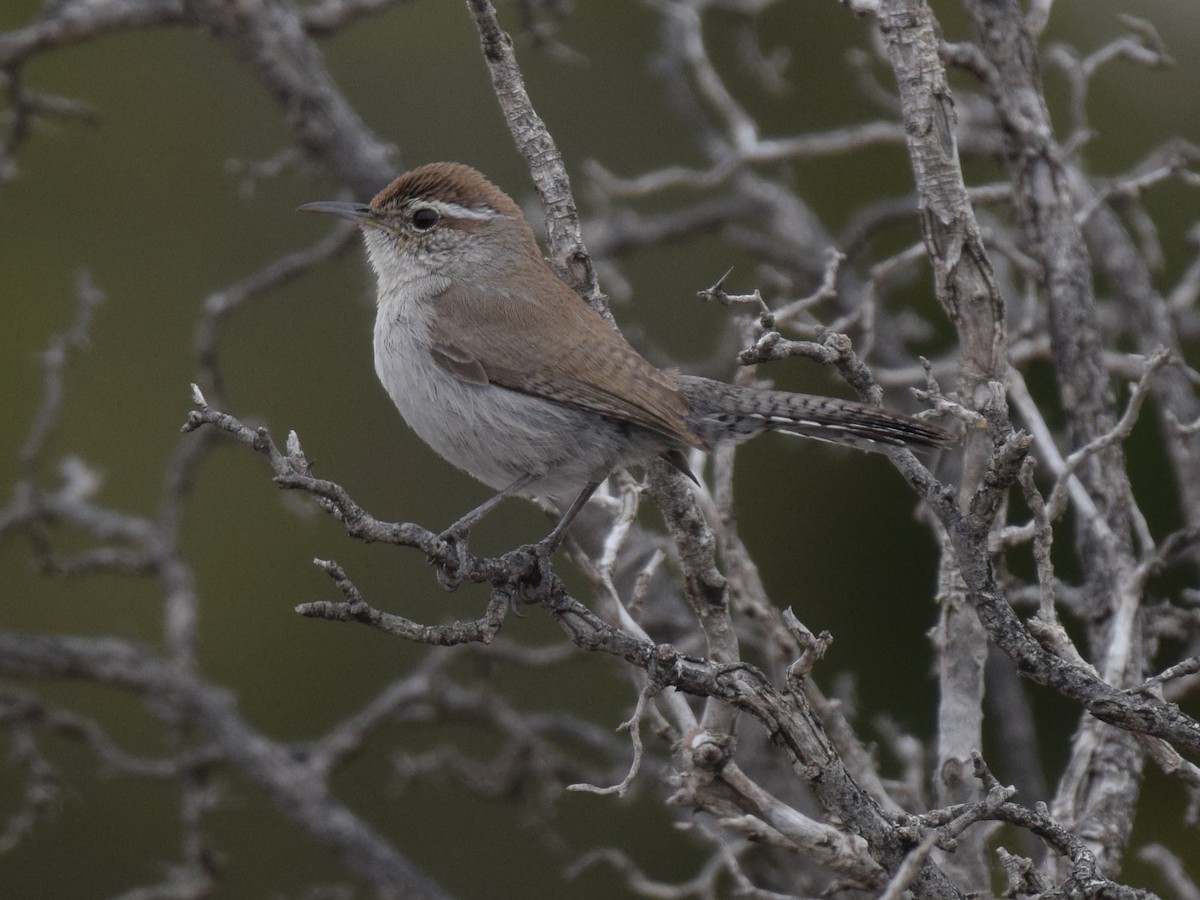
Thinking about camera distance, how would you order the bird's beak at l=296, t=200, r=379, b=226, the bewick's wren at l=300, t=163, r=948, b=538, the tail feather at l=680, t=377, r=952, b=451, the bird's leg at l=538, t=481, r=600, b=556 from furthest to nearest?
the bird's beak at l=296, t=200, r=379, b=226 < the bewick's wren at l=300, t=163, r=948, b=538 < the bird's leg at l=538, t=481, r=600, b=556 < the tail feather at l=680, t=377, r=952, b=451

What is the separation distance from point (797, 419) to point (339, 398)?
3.59 metres

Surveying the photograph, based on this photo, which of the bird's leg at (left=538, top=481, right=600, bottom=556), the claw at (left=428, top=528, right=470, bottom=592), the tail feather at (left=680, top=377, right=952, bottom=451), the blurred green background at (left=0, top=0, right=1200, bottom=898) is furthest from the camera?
the blurred green background at (left=0, top=0, right=1200, bottom=898)

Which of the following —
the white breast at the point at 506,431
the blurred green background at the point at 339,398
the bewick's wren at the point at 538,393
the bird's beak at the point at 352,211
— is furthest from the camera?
the blurred green background at the point at 339,398

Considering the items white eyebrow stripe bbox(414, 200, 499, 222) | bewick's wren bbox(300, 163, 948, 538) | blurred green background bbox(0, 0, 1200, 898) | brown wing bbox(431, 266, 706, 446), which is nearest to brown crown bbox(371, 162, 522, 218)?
white eyebrow stripe bbox(414, 200, 499, 222)

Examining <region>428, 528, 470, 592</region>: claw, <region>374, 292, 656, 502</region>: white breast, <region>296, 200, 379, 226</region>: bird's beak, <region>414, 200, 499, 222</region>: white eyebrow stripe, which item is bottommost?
<region>428, 528, 470, 592</region>: claw

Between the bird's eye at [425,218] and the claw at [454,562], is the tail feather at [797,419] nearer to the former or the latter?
the claw at [454,562]

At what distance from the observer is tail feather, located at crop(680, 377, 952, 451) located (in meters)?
3.08

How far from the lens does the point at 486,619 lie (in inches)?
104

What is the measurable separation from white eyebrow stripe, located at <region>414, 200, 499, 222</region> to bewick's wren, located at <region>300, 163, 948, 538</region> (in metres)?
0.22

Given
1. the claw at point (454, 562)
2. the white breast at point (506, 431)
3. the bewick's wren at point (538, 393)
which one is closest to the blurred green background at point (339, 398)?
the bewick's wren at point (538, 393)

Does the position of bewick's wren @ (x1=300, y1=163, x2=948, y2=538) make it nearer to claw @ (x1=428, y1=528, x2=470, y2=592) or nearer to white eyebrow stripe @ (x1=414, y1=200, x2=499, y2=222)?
claw @ (x1=428, y1=528, x2=470, y2=592)

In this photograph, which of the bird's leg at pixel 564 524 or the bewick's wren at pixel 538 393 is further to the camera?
the bewick's wren at pixel 538 393

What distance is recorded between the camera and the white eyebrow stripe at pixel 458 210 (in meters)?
4.41

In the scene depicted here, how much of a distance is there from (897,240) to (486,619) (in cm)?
452
